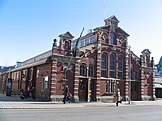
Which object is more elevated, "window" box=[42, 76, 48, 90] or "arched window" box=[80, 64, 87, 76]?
"arched window" box=[80, 64, 87, 76]

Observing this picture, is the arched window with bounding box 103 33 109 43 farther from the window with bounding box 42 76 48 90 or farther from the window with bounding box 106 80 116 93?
the window with bounding box 42 76 48 90

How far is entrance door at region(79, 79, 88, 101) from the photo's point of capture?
29.2 meters

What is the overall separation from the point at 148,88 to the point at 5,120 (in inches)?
1118

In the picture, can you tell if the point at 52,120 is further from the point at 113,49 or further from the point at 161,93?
the point at 161,93

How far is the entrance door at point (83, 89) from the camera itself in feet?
95.8

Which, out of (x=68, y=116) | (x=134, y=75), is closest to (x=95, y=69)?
(x=134, y=75)

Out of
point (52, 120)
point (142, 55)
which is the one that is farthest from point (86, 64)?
point (52, 120)

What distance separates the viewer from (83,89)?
97.0 feet

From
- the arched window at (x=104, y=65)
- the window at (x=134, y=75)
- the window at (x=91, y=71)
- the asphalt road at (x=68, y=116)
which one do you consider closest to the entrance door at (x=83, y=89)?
the window at (x=91, y=71)

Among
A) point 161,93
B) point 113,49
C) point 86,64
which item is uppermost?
point 113,49

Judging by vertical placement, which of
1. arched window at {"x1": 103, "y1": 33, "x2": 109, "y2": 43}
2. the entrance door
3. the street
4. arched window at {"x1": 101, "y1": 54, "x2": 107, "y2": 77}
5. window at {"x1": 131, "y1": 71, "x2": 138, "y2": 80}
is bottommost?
the street

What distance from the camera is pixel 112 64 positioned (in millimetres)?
32562

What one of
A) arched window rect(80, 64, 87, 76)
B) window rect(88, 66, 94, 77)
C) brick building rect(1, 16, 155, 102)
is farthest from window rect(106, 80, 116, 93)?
arched window rect(80, 64, 87, 76)

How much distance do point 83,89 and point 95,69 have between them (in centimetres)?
302
